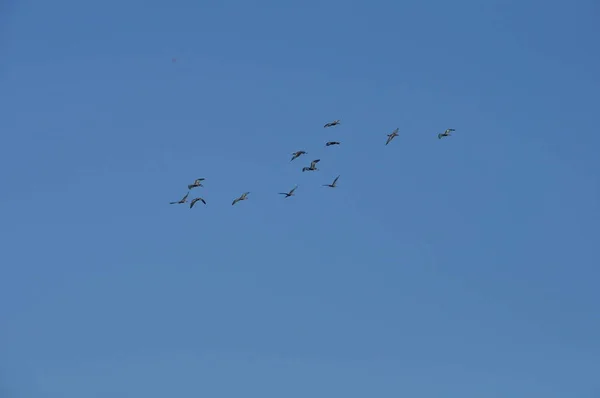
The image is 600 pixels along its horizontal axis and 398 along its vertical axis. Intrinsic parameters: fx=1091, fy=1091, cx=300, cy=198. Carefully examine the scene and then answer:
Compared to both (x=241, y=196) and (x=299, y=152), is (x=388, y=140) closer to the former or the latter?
(x=299, y=152)

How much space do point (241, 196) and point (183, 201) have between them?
8.68 metres

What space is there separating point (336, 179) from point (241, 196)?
14225 mm

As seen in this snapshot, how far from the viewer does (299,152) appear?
153 meters

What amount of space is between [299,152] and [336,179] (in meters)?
8.96


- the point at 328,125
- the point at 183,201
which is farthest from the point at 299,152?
the point at 183,201

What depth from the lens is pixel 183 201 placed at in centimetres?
16138

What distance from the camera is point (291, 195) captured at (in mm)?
160500

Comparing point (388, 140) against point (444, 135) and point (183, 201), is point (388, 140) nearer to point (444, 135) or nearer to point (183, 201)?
point (444, 135)

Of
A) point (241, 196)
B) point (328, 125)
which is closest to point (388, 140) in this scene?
point (328, 125)

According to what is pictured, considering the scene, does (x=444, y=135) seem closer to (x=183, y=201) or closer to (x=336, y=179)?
(x=336, y=179)

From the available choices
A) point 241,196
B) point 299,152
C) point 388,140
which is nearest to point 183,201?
point 241,196

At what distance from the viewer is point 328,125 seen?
501ft

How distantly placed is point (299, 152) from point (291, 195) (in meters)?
9.59

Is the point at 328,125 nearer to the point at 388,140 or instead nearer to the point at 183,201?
the point at 388,140
